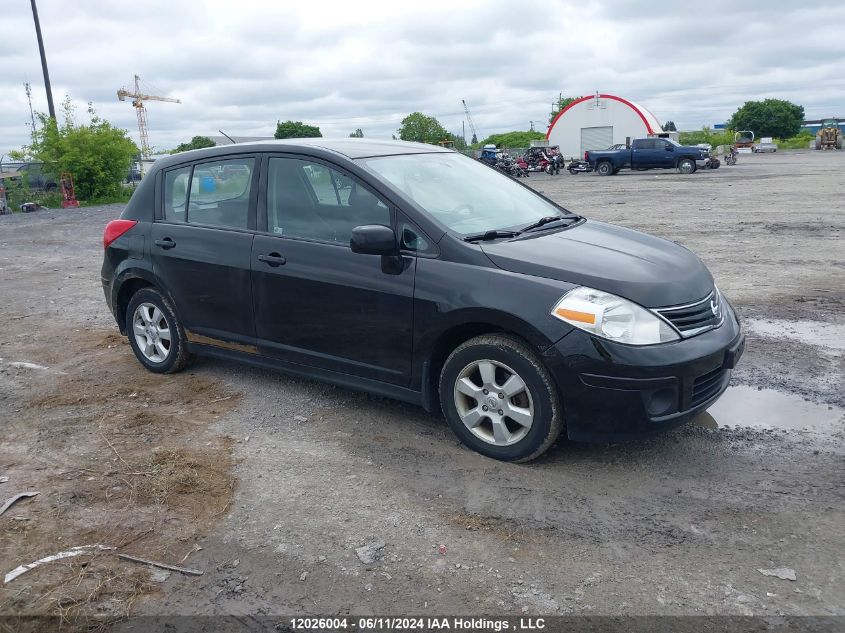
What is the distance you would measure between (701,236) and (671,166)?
985 inches

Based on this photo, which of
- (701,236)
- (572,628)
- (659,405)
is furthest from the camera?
(701,236)

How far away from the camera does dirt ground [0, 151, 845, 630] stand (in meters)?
Answer: 3.04

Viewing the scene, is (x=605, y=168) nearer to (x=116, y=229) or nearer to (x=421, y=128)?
(x=116, y=229)

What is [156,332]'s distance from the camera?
5.91 m

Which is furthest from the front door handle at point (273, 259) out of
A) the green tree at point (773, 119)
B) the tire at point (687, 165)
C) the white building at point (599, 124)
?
the green tree at point (773, 119)

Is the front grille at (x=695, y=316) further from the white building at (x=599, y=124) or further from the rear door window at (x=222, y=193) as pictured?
the white building at (x=599, y=124)

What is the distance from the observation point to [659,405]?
3.88 m

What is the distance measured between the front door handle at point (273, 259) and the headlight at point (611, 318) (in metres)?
1.93

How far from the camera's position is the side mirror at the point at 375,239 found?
4234mm

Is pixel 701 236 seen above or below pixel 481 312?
below

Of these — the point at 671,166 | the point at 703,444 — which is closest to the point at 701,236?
the point at 703,444

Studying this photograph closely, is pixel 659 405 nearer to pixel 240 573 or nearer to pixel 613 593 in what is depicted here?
pixel 613 593

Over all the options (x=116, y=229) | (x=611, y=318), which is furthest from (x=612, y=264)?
(x=116, y=229)

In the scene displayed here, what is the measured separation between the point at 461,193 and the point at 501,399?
152 cm
